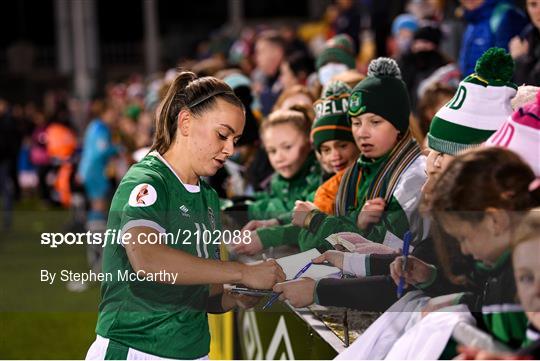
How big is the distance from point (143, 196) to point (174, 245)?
0.16m

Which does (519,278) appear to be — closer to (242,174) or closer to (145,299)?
(145,299)

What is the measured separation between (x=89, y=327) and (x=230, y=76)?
12.0 ft

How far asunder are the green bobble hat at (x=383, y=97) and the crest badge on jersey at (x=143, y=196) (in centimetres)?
113

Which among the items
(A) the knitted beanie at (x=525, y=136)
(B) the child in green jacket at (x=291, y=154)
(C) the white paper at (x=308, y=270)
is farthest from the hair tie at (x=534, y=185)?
(B) the child in green jacket at (x=291, y=154)

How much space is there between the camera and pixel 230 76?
684 centimetres

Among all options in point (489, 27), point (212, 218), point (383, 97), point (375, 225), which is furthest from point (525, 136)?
point (489, 27)

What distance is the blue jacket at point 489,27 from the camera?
5.83m

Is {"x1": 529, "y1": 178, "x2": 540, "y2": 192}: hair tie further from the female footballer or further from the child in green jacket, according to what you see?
the child in green jacket

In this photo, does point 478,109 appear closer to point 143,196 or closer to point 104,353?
point 143,196

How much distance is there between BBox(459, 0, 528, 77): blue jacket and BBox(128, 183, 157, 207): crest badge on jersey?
130 inches

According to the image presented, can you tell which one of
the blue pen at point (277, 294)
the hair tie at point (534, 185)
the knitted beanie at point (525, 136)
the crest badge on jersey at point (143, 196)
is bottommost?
the blue pen at point (277, 294)

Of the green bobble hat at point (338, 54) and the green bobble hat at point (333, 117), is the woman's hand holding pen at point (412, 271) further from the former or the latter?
the green bobble hat at point (338, 54)

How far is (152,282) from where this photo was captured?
2896mm

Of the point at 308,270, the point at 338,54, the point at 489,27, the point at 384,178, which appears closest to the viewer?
the point at 308,270
